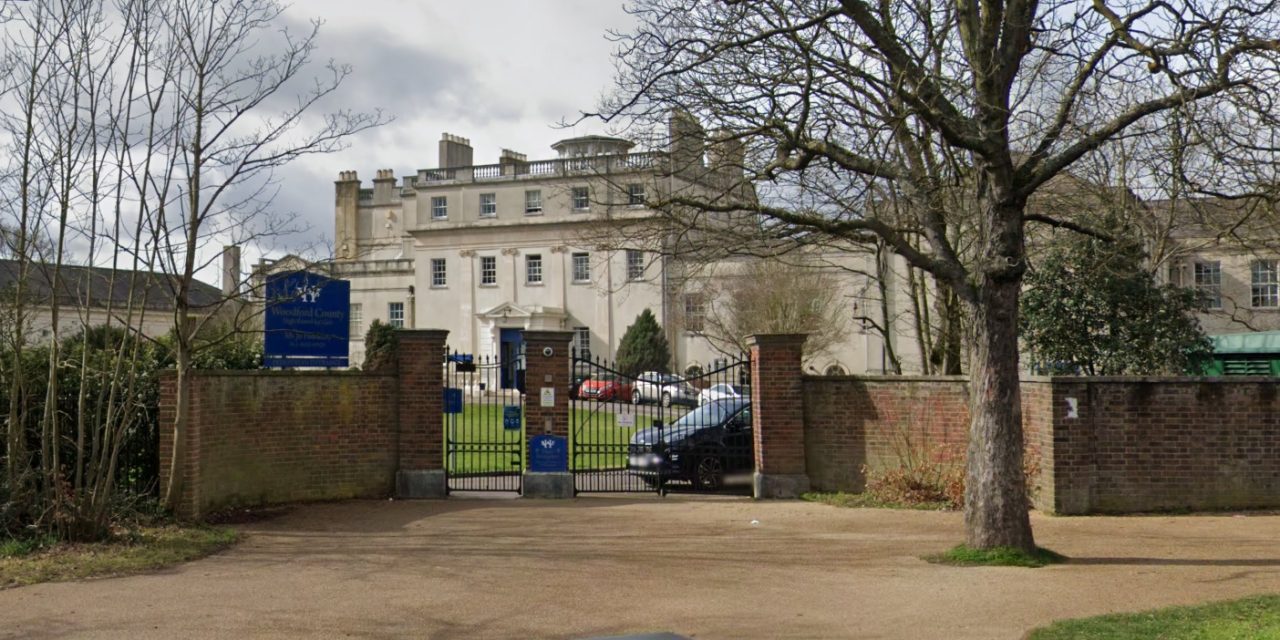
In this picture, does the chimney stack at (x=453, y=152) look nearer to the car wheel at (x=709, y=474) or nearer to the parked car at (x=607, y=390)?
the parked car at (x=607, y=390)

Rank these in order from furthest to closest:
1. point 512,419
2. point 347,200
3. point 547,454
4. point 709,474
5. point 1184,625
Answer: point 347,200 → point 512,419 → point 709,474 → point 547,454 → point 1184,625

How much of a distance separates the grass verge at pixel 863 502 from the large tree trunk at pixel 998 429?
13.3ft

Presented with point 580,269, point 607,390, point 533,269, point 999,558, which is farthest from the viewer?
point 533,269

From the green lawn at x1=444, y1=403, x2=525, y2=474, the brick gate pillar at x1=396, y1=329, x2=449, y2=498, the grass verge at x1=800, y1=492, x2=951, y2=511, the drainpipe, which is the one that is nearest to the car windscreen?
the grass verge at x1=800, y1=492, x2=951, y2=511

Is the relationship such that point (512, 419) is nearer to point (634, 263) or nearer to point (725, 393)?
point (725, 393)

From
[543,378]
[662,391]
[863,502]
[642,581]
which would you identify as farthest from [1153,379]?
[543,378]

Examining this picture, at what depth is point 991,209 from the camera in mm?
10586

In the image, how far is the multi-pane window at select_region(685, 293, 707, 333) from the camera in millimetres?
41250

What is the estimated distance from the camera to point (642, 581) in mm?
9750

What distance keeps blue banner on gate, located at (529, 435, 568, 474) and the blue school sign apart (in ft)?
10.3

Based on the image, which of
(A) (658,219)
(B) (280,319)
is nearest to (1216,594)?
(A) (658,219)

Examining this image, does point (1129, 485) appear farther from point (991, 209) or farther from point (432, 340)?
point (432, 340)

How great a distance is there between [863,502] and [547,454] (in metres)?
4.58

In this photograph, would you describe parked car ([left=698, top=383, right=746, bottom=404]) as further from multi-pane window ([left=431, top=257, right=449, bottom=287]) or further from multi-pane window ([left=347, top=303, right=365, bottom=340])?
multi-pane window ([left=347, top=303, right=365, bottom=340])
